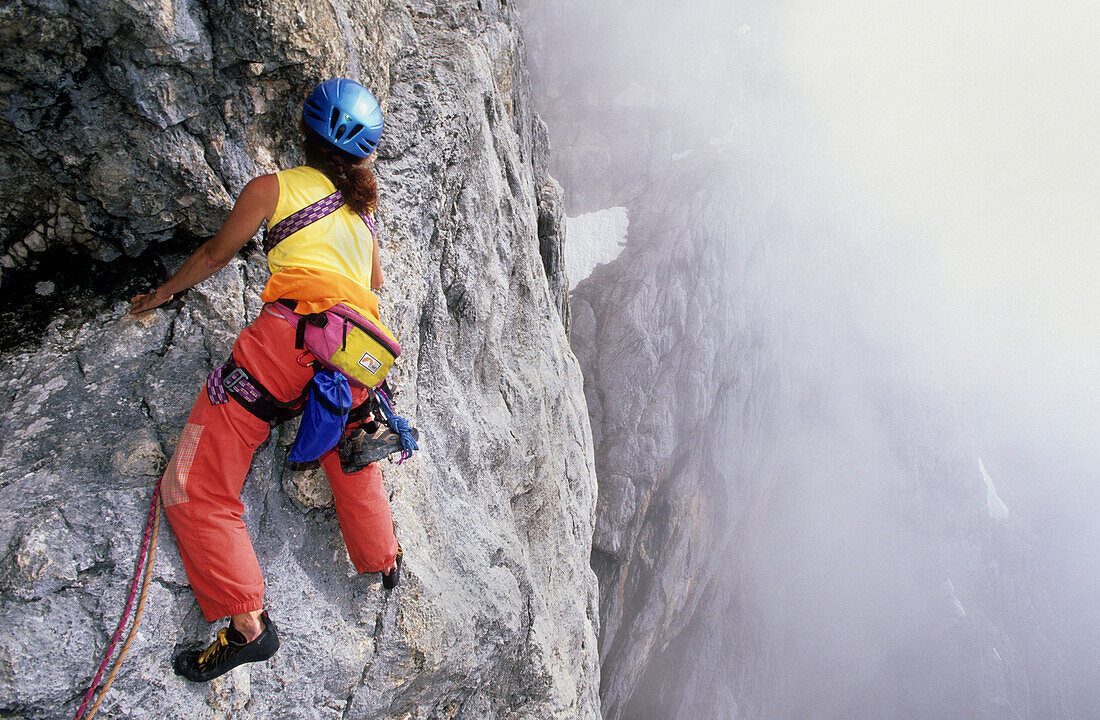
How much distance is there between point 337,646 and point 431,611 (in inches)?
31.2

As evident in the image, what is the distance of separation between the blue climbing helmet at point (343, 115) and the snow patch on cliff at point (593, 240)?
22.8 meters

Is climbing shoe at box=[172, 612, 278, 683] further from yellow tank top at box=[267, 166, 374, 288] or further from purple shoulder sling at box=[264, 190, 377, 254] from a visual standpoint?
purple shoulder sling at box=[264, 190, 377, 254]

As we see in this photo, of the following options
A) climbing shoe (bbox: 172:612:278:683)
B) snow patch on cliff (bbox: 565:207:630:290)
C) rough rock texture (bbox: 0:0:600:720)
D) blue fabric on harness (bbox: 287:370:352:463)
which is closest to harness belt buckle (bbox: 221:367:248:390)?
blue fabric on harness (bbox: 287:370:352:463)

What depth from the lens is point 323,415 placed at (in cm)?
288

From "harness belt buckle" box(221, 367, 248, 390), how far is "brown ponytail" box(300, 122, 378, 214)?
1080mm

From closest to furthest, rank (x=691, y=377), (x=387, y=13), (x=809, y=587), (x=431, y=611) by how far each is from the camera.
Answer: (x=431, y=611) < (x=387, y=13) < (x=691, y=377) < (x=809, y=587)

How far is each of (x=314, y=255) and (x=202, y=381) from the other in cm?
119

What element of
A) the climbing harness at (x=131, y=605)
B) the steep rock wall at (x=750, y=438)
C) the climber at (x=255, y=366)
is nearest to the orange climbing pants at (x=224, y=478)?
the climber at (x=255, y=366)

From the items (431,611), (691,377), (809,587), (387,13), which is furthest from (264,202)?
(809,587)

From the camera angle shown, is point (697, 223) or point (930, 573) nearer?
point (697, 223)

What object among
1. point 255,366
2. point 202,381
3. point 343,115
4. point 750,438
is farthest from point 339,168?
point 750,438

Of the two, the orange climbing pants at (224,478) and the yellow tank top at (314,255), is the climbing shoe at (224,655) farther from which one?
the yellow tank top at (314,255)

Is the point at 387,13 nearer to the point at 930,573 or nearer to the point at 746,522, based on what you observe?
the point at 746,522

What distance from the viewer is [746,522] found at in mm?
30438
